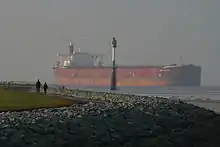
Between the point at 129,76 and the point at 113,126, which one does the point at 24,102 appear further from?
the point at 129,76

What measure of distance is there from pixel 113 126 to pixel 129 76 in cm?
9472

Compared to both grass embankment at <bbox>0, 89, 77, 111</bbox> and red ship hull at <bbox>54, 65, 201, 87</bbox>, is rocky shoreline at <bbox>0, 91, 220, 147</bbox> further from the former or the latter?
red ship hull at <bbox>54, 65, 201, 87</bbox>

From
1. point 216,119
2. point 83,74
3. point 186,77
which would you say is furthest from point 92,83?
point 216,119

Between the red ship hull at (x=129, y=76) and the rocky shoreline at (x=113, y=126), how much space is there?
8539cm

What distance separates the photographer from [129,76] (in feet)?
348

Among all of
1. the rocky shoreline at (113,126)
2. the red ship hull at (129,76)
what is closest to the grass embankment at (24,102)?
the rocky shoreline at (113,126)

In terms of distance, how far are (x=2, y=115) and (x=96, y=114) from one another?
85.0 inches

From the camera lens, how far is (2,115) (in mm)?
10750

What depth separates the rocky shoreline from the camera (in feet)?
32.2

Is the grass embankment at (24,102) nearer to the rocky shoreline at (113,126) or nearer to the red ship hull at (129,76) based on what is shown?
the rocky shoreline at (113,126)

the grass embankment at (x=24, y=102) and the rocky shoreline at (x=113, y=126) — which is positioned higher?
the grass embankment at (x=24, y=102)

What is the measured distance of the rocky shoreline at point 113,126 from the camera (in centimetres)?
982

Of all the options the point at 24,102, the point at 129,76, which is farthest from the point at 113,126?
the point at 129,76

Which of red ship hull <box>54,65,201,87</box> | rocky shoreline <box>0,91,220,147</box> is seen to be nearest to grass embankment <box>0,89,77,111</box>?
rocky shoreline <box>0,91,220,147</box>
